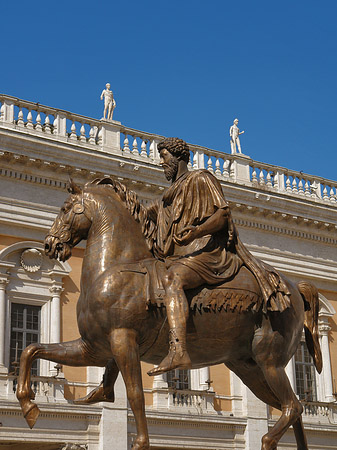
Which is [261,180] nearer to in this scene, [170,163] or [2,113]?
[2,113]

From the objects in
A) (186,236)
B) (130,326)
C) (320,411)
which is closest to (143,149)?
(320,411)

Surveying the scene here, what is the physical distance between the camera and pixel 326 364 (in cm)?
2195

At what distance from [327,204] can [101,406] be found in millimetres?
8201

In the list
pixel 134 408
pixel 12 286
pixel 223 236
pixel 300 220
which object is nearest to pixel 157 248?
pixel 223 236

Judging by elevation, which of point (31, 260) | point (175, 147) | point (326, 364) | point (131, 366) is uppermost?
point (31, 260)

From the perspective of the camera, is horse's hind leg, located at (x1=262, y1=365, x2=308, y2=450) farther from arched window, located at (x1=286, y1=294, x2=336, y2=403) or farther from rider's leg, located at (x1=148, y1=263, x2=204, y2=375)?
arched window, located at (x1=286, y1=294, x2=336, y2=403)

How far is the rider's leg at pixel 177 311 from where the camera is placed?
16.8 ft

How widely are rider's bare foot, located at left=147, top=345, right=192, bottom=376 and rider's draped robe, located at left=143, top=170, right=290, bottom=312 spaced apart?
62 cm

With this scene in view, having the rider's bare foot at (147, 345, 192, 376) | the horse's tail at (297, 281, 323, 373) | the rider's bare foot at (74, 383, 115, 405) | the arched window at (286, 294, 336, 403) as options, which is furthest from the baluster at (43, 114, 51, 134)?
the rider's bare foot at (147, 345, 192, 376)

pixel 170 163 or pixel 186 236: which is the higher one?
pixel 170 163

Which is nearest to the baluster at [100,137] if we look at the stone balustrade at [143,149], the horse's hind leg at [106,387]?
the stone balustrade at [143,149]

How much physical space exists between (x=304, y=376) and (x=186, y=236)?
56.0ft

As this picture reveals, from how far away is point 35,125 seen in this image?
18688mm

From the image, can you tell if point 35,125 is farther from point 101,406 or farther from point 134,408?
point 134,408
